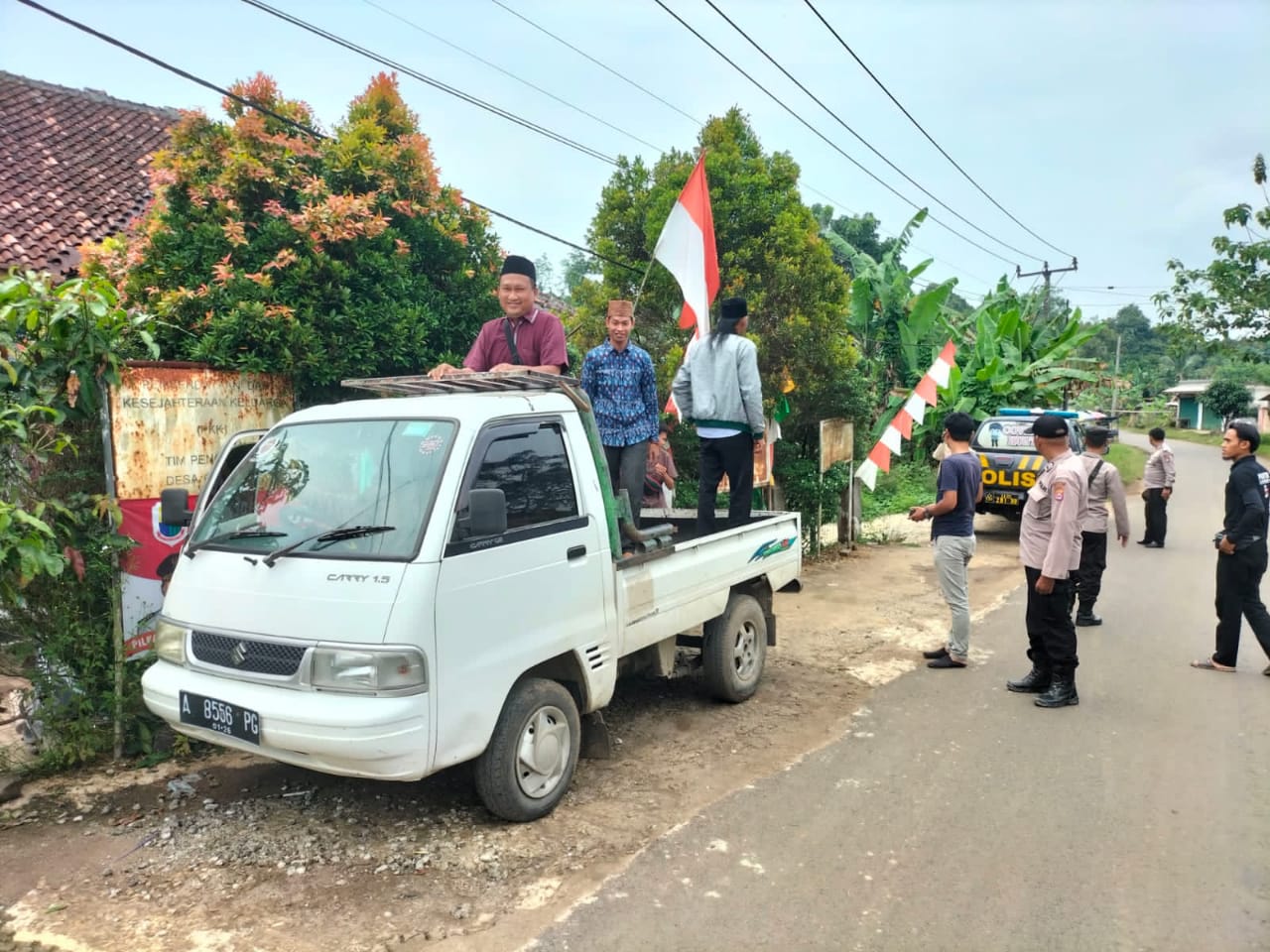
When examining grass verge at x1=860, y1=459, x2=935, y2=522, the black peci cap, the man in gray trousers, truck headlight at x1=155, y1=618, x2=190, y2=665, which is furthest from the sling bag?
grass verge at x1=860, y1=459, x2=935, y2=522

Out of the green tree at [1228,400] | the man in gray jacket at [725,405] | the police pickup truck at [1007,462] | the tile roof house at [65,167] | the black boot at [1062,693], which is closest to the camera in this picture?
the black boot at [1062,693]

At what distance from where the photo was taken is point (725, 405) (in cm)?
637

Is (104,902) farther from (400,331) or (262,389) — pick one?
(400,331)

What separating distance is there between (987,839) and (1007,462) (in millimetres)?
Answer: 9945

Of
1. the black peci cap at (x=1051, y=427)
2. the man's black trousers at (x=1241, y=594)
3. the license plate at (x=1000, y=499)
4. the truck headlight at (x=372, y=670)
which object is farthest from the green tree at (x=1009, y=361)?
the truck headlight at (x=372, y=670)

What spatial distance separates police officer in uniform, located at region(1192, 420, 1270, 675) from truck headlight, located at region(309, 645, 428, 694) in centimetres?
589

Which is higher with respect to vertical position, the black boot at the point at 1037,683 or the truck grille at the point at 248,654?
the truck grille at the point at 248,654

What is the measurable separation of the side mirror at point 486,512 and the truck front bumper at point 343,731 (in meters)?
0.70

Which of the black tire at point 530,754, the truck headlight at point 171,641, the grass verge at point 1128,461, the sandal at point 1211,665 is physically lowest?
the sandal at point 1211,665

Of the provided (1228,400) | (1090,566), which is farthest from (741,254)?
(1228,400)

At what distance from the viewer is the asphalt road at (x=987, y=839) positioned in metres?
3.31

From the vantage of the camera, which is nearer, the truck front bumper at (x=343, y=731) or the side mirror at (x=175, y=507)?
the truck front bumper at (x=343, y=731)

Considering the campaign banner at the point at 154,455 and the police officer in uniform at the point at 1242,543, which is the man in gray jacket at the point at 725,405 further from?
the police officer in uniform at the point at 1242,543

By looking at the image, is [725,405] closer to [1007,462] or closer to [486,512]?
[486,512]
